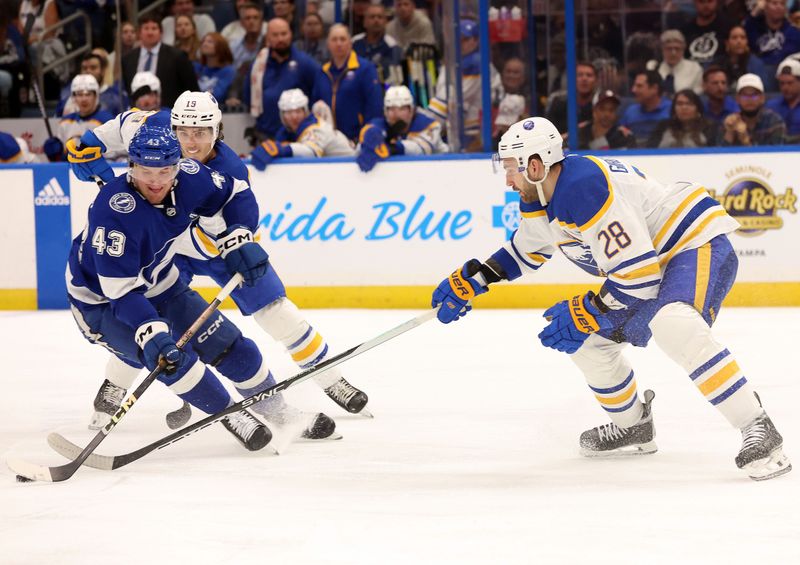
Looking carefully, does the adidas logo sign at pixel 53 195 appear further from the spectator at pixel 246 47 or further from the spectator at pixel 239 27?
the spectator at pixel 239 27

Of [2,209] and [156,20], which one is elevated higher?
[156,20]

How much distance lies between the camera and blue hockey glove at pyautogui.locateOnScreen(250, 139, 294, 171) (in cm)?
709

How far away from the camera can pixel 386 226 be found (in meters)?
7.04

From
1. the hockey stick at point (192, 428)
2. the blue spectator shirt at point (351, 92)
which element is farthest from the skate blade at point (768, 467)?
the blue spectator shirt at point (351, 92)

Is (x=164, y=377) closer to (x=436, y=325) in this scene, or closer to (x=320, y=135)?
(x=436, y=325)

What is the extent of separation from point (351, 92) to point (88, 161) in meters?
3.12

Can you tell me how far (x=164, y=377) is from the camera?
371cm

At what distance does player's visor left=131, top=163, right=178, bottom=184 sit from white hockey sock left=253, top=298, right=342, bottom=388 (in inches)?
33.1

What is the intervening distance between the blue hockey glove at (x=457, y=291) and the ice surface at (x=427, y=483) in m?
0.44

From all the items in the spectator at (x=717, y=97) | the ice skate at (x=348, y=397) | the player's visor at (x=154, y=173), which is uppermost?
the player's visor at (x=154, y=173)

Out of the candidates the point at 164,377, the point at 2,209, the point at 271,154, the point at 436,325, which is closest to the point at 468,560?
the point at 164,377

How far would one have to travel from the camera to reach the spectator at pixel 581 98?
7.05 m

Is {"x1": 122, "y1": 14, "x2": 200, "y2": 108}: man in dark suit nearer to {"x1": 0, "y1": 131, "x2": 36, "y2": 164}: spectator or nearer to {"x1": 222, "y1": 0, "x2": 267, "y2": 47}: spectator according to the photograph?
{"x1": 222, "y1": 0, "x2": 267, "y2": 47}: spectator

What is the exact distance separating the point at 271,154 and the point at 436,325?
4.92ft
